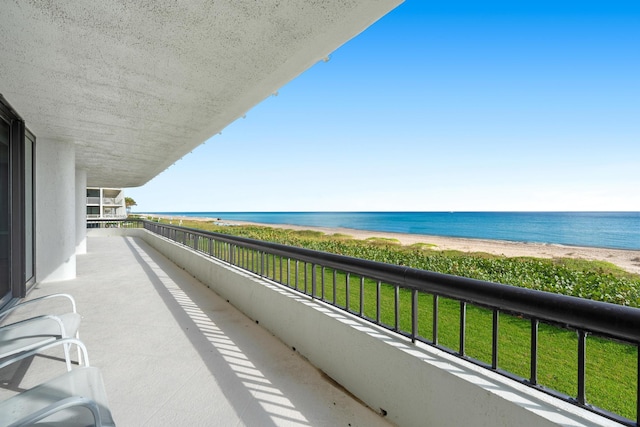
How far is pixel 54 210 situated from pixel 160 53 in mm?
5180

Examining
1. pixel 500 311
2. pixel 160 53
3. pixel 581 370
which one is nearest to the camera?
pixel 581 370

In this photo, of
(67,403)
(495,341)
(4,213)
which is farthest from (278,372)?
(4,213)

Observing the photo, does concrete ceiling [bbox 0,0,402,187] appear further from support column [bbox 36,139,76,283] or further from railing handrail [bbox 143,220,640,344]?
railing handrail [bbox 143,220,640,344]

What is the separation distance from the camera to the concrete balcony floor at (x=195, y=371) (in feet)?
6.80

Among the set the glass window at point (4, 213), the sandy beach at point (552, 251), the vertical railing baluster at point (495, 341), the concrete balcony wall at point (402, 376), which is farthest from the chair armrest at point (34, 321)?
the sandy beach at point (552, 251)

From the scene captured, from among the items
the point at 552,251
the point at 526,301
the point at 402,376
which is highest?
the point at 526,301

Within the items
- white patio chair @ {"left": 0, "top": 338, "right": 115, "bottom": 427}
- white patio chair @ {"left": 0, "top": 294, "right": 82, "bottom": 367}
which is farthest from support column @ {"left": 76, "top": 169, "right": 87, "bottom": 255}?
white patio chair @ {"left": 0, "top": 338, "right": 115, "bottom": 427}

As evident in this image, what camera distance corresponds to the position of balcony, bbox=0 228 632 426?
154 cm

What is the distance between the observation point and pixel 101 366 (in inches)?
108

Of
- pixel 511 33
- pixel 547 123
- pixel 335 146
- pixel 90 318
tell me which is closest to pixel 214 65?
pixel 90 318

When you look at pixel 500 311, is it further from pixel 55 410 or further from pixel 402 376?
pixel 55 410

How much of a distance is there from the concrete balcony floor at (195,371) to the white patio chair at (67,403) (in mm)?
564

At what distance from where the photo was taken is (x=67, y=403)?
121 cm

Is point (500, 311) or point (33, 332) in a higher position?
point (500, 311)
